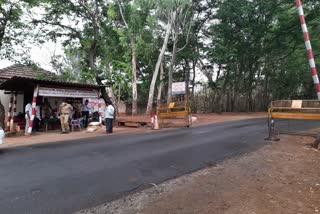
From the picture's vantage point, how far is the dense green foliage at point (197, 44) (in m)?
20.8

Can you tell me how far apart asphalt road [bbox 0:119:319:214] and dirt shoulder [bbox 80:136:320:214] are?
0.46 metres

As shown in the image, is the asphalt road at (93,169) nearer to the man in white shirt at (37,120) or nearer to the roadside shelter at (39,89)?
the roadside shelter at (39,89)

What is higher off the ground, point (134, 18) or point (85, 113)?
point (134, 18)

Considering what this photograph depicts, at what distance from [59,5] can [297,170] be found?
60.8 feet

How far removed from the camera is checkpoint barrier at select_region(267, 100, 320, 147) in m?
9.52

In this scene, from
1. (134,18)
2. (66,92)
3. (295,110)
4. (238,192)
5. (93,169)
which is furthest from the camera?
(134,18)

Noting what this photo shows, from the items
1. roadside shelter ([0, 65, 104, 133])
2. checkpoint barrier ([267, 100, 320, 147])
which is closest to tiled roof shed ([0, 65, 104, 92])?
roadside shelter ([0, 65, 104, 133])

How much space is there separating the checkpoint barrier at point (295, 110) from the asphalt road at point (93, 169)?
109cm

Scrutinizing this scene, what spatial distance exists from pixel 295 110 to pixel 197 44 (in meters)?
19.9

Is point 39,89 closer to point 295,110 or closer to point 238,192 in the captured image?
point 295,110

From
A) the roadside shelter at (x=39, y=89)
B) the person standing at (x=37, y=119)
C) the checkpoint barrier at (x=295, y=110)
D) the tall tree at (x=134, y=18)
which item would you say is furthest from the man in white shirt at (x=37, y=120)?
the checkpoint barrier at (x=295, y=110)

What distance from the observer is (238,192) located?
4938 mm

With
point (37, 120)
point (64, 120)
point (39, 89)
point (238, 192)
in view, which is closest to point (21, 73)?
point (37, 120)

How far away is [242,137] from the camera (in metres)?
11.5
